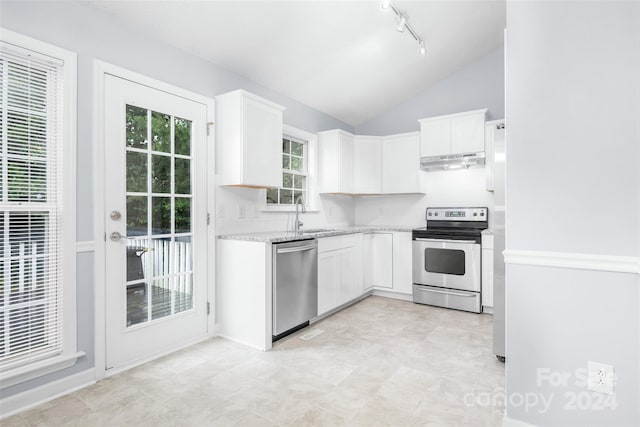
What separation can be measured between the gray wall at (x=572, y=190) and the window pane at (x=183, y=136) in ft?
7.82

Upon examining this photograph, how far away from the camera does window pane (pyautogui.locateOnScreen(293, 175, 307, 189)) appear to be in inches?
169

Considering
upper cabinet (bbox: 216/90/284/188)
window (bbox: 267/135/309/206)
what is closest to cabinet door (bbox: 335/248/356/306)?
window (bbox: 267/135/309/206)

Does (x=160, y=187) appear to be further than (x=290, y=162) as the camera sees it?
No

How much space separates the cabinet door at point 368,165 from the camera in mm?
4789

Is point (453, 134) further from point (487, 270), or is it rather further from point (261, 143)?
point (261, 143)

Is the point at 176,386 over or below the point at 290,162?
below

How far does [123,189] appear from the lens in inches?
95.4

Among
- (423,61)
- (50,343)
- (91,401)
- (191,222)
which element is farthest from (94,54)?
(423,61)

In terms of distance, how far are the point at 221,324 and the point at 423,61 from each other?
12.4 ft

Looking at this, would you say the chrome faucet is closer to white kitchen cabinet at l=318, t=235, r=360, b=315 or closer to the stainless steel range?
white kitchen cabinet at l=318, t=235, r=360, b=315

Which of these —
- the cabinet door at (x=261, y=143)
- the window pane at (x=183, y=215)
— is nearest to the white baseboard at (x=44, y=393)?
the window pane at (x=183, y=215)

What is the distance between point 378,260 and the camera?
4.48 meters

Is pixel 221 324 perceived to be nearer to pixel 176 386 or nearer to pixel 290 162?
pixel 176 386

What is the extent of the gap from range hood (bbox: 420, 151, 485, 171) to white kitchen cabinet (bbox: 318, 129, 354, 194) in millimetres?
1047
